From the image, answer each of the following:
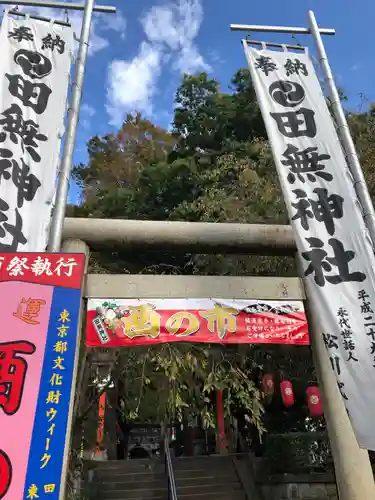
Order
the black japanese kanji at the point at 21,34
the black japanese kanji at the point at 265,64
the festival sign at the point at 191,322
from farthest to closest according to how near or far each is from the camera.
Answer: the black japanese kanji at the point at 265,64
the black japanese kanji at the point at 21,34
the festival sign at the point at 191,322

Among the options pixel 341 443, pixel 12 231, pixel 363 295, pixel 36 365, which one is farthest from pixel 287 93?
pixel 36 365

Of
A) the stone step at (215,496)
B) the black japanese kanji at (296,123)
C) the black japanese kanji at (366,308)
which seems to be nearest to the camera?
the black japanese kanji at (366,308)

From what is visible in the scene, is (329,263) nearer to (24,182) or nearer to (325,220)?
(325,220)

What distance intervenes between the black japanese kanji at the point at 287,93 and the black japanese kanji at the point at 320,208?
1308mm

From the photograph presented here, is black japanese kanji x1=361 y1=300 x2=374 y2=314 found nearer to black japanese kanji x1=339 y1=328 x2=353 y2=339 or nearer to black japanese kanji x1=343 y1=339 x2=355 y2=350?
black japanese kanji x1=339 y1=328 x2=353 y2=339

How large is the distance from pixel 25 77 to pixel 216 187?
7043 millimetres

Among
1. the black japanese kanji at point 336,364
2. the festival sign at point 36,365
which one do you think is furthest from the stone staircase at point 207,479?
the festival sign at point 36,365

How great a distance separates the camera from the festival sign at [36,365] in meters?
3.66

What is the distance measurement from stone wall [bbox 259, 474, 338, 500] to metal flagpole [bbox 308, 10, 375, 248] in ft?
19.1

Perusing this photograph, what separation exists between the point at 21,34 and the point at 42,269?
316 cm

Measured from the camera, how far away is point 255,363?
8695 millimetres

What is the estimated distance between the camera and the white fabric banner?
15.7 feet

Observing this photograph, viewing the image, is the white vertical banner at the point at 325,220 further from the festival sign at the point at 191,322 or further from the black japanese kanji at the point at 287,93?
the festival sign at the point at 191,322

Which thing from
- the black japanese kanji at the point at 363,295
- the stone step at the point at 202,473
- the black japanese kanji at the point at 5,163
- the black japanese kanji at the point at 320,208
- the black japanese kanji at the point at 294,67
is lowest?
the stone step at the point at 202,473
